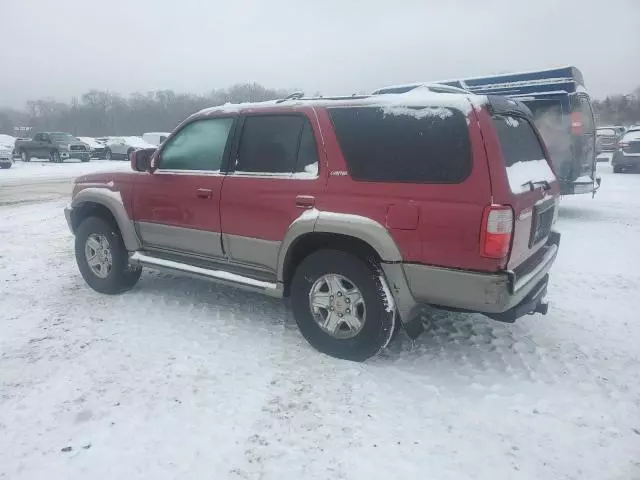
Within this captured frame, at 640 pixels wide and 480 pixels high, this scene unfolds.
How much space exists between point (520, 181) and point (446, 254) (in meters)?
0.70

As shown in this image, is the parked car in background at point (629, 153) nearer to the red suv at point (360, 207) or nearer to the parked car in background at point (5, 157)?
the red suv at point (360, 207)

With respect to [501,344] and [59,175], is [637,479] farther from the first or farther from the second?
[59,175]

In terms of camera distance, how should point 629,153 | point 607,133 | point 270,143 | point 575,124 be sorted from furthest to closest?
point 607,133 < point 629,153 < point 575,124 < point 270,143

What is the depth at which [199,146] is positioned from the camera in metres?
4.24

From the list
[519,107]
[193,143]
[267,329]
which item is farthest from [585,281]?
[193,143]

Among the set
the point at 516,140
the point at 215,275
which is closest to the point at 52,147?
the point at 215,275

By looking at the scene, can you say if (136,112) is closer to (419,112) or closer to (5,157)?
(5,157)

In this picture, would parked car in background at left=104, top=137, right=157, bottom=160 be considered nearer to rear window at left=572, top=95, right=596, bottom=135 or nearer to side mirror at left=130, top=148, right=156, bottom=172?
rear window at left=572, top=95, right=596, bottom=135

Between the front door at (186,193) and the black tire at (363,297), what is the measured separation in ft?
2.97

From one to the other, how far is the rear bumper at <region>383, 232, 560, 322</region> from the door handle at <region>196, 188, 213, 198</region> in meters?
1.66

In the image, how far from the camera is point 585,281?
5.38m

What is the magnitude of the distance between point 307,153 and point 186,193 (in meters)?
1.24

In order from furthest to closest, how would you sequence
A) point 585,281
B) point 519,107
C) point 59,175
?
point 59,175 < point 585,281 < point 519,107

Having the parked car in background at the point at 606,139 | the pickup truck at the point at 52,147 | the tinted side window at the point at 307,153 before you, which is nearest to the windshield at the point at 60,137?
the pickup truck at the point at 52,147
